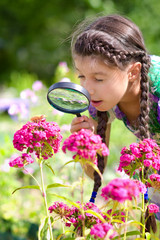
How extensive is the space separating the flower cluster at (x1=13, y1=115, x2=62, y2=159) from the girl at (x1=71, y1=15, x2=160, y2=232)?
9.3 inches

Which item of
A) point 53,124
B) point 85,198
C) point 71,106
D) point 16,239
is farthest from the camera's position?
point 85,198

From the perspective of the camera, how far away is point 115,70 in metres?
1.70

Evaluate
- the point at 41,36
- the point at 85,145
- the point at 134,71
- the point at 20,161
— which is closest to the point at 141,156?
the point at 85,145

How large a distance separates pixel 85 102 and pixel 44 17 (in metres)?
8.43

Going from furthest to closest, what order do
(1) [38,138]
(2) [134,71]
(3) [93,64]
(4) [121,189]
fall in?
(2) [134,71] < (3) [93,64] < (1) [38,138] < (4) [121,189]

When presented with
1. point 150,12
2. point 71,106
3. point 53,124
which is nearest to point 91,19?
point 71,106

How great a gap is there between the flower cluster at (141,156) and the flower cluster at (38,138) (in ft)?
0.77

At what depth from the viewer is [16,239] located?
2.41m

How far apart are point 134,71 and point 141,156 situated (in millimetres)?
663

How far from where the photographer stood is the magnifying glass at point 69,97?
1304 millimetres

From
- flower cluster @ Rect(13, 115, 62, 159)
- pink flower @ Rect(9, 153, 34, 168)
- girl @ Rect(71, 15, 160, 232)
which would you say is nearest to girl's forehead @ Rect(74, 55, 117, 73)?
girl @ Rect(71, 15, 160, 232)

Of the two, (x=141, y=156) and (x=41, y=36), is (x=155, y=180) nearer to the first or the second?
(x=141, y=156)

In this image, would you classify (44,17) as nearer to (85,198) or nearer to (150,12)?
(150,12)

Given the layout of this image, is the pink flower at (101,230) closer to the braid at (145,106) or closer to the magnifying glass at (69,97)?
the magnifying glass at (69,97)
